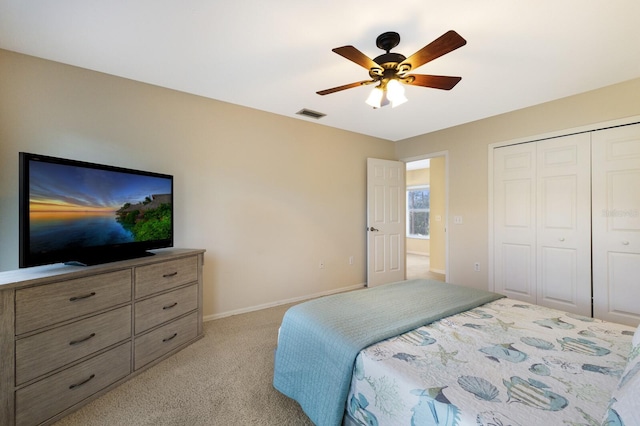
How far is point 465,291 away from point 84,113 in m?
3.49

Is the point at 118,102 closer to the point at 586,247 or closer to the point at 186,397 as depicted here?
the point at 186,397

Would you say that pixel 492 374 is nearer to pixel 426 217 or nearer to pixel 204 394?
pixel 204 394

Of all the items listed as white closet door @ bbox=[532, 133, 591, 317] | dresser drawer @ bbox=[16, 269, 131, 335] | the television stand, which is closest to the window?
white closet door @ bbox=[532, 133, 591, 317]

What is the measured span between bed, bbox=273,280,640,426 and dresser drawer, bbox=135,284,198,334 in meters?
1.11

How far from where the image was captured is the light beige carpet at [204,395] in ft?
5.04

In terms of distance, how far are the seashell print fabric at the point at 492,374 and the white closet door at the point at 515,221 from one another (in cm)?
192

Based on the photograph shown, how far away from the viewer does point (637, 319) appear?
2.49 meters

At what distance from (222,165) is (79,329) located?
6.20 ft

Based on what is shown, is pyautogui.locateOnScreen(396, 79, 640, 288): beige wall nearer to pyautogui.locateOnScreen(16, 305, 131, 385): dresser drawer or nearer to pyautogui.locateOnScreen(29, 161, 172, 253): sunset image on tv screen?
pyautogui.locateOnScreen(29, 161, 172, 253): sunset image on tv screen

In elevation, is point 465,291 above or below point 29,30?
below

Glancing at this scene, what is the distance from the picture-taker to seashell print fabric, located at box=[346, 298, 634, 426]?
2.82 feet

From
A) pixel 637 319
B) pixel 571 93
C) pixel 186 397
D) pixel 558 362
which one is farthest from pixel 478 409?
pixel 571 93

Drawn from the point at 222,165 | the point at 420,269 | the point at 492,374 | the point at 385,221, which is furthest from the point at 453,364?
the point at 420,269

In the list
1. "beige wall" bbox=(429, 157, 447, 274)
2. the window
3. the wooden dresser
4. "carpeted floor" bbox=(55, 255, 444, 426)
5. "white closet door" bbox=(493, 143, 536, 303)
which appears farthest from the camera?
the window
